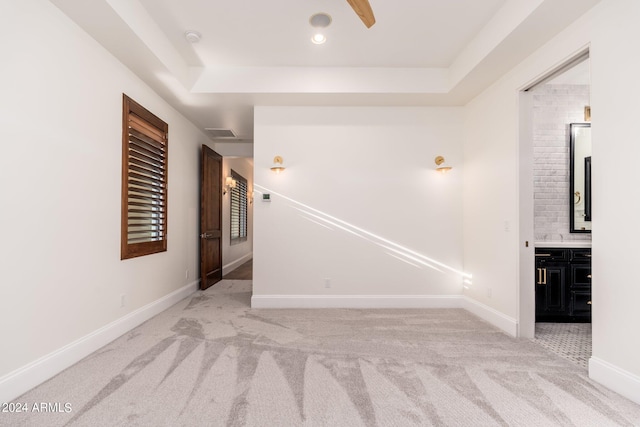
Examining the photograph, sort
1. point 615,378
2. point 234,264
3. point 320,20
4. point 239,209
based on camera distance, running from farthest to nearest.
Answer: point 239,209
point 234,264
point 320,20
point 615,378

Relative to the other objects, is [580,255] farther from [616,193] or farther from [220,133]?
[220,133]

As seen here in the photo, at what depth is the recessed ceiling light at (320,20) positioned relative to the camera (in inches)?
110

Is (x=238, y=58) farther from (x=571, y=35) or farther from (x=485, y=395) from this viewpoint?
(x=485, y=395)

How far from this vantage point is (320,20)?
286 cm

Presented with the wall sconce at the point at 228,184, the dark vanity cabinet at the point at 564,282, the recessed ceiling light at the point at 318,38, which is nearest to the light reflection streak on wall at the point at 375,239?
the dark vanity cabinet at the point at 564,282

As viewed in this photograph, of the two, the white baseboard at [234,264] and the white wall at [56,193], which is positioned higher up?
the white wall at [56,193]

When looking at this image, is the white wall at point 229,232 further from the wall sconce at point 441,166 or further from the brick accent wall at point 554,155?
the brick accent wall at point 554,155

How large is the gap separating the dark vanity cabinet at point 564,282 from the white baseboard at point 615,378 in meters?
1.32

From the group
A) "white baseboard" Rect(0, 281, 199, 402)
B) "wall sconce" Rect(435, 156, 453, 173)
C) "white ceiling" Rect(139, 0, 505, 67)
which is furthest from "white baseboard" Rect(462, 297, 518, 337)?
"white baseboard" Rect(0, 281, 199, 402)

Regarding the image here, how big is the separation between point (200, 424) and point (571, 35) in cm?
374

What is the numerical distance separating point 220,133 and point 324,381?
448 centimetres

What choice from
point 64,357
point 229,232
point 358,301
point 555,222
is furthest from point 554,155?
point 229,232

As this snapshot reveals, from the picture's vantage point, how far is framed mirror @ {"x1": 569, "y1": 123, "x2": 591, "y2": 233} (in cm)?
367

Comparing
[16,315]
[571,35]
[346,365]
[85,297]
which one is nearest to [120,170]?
[85,297]
